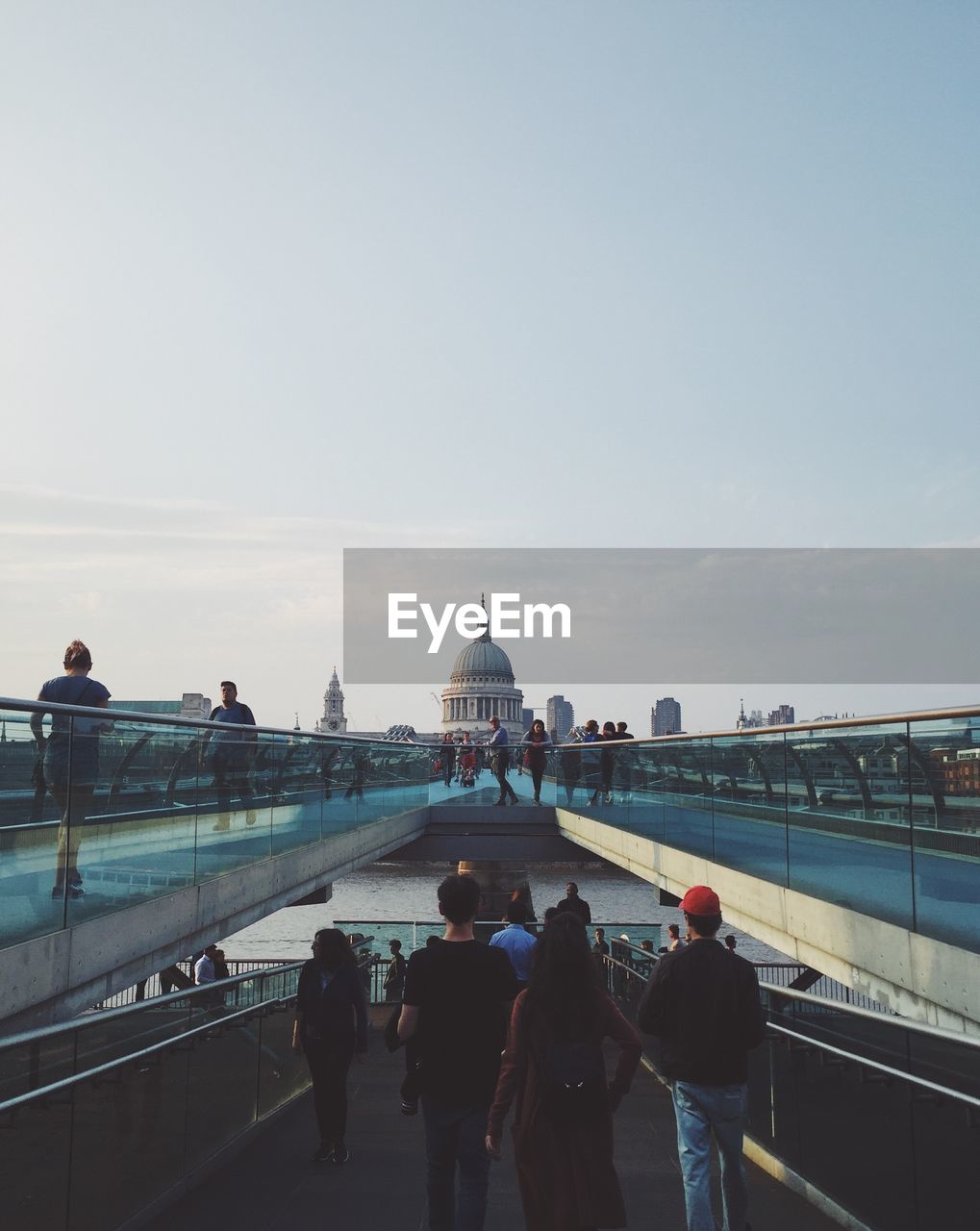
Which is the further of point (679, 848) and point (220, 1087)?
point (679, 848)

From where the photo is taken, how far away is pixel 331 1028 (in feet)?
24.8

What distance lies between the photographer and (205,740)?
374 inches

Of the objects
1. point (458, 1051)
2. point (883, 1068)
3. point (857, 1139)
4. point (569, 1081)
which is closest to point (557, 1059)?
point (569, 1081)

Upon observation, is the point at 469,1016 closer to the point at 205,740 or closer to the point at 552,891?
the point at 205,740

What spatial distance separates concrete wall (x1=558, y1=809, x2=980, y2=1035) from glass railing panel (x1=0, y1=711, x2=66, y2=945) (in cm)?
460

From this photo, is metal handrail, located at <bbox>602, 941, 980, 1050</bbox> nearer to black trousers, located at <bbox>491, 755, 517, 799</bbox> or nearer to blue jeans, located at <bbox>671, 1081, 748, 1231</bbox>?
blue jeans, located at <bbox>671, 1081, 748, 1231</bbox>

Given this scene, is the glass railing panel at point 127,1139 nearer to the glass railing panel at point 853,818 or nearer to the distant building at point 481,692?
the glass railing panel at point 853,818

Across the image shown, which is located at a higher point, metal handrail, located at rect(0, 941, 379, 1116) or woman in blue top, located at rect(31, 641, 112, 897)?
woman in blue top, located at rect(31, 641, 112, 897)

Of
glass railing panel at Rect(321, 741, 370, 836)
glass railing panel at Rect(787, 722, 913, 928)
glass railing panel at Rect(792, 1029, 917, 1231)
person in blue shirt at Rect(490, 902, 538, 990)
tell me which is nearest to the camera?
glass railing panel at Rect(792, 1029, 917, 1231)

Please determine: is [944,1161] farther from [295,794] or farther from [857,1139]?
[295,794]

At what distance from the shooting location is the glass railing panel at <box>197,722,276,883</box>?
371 inches

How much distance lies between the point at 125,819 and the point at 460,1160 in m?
3.60

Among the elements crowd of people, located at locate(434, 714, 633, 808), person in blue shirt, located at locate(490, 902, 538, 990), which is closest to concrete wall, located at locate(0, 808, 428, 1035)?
person in blue shirt, located at locate(490, 902, 538, 990)

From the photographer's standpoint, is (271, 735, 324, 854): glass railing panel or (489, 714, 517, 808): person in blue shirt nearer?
(271, 735, 324, 854): glass railing panel
